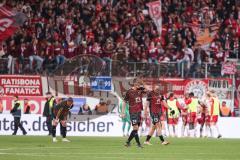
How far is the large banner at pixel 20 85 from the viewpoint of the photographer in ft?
129

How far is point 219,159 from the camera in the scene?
2167 cm

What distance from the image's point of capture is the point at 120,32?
43.7 meters

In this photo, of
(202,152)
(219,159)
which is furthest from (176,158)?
(202,152)

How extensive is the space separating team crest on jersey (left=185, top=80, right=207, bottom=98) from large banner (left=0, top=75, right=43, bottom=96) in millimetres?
7070

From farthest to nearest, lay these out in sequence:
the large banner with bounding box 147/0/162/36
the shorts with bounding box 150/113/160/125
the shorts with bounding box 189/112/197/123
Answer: the large banner with bounding box 147/0/162/36
the shorts with bounding box 189/112/197/123
the shorts with bounding box 150/113/160/125

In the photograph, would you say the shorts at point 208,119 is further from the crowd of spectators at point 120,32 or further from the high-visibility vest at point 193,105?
the crowd of spectators at point 120,32

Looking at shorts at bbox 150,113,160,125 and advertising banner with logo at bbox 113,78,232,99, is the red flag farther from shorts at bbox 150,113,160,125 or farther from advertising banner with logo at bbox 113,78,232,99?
shorts at bbox 150,113,160,125

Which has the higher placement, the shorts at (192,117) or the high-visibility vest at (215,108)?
the high-visibility vest at (215,108)

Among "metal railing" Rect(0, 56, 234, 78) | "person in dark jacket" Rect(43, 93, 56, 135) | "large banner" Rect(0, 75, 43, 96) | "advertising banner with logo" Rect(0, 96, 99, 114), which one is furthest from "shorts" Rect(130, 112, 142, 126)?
"large banner" Rect(0, 75, 43, 96)

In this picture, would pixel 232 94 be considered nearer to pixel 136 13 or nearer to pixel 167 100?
pixel 167 100

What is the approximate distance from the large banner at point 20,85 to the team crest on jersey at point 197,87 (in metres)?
7.07

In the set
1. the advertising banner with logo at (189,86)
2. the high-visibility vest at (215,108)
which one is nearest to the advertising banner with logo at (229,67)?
the advertising banner with logo at (189,86)

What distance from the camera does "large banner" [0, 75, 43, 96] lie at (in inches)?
1548

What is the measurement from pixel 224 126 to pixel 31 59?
9595 mm
